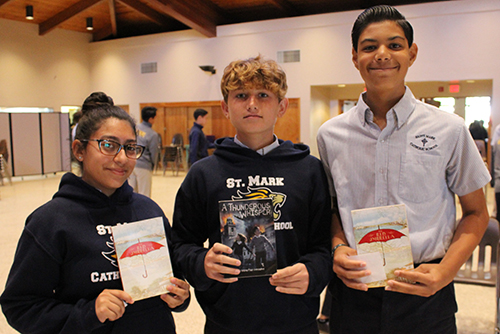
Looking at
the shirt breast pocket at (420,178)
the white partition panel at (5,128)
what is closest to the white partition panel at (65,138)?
the white partition panel at (5,128)

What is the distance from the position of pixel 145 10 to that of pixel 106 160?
12.5 metres

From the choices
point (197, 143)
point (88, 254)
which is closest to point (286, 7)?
point (197, 143)

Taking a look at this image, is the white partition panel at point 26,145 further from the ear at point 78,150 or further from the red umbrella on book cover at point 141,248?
the red umbrella on book cover at point 141,248

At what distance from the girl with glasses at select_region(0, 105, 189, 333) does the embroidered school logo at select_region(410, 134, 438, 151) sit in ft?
3.23

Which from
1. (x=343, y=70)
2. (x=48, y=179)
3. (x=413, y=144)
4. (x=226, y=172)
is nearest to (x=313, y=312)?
(x=226, y=172)

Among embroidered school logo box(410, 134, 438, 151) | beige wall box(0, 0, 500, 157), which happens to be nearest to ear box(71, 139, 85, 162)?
embroidered school logo box(410, 134, 438, 151)

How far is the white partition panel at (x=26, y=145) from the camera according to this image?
1224cm

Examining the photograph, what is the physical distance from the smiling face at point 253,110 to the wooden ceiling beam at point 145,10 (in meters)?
11.4

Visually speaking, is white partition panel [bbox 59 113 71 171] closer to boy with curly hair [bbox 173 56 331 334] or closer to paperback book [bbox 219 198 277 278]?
boy with curly hair [bbox 173 56 331 334]

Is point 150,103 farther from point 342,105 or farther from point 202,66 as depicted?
point 342,105

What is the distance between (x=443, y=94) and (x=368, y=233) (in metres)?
11.7

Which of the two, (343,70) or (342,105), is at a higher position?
(343,70)

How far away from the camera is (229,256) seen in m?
1.29

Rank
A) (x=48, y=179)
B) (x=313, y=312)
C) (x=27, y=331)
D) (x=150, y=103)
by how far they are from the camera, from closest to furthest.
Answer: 1. (x=27, y=331)
2. (x=313, y=312)
3. (x=48, y=179)
4. (x=150, y=103)
